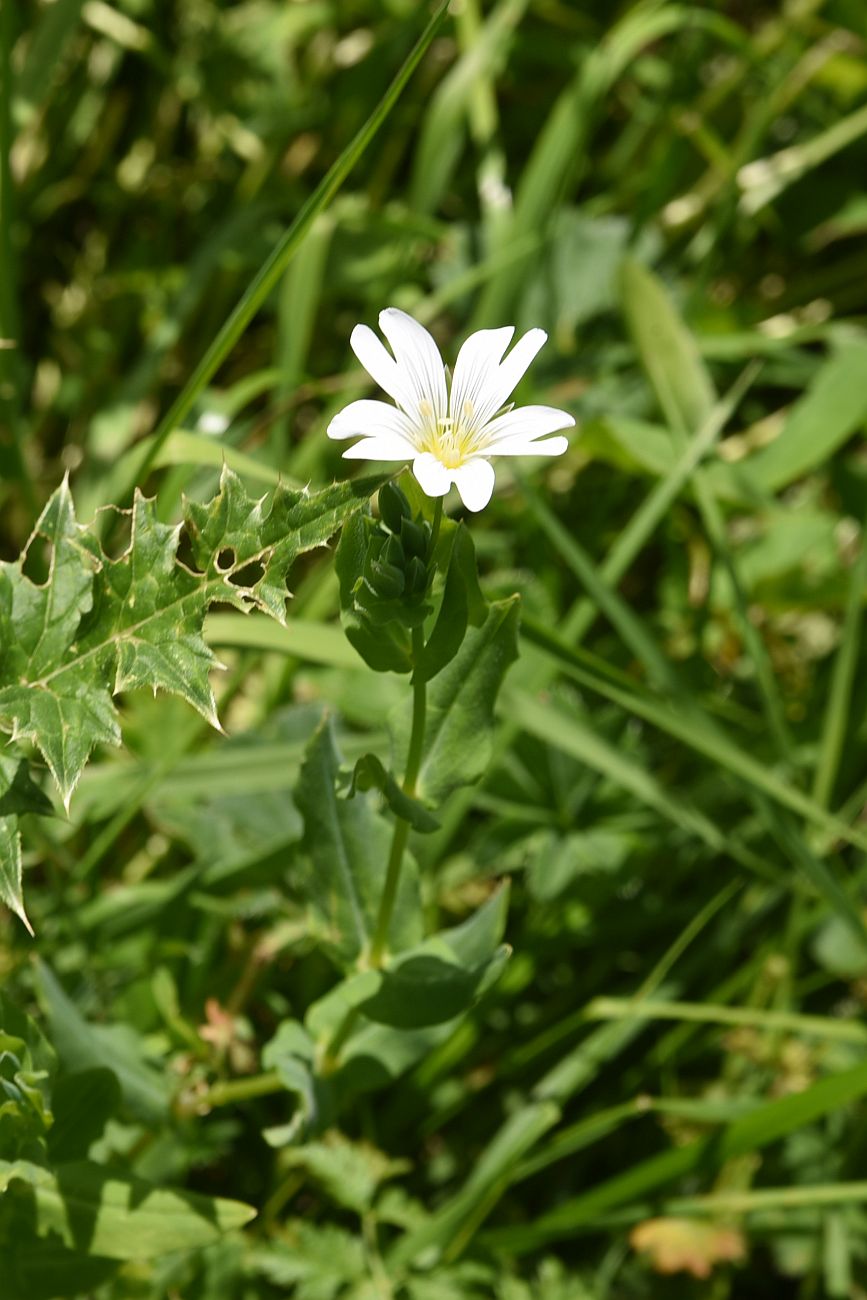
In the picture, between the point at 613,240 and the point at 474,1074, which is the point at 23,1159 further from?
the point at 613,240

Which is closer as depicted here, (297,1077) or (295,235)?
(297,1077)

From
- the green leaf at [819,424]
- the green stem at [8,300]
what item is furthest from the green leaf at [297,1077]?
the green leaf at [819,424]

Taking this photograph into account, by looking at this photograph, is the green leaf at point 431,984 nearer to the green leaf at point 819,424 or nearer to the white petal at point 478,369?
the white petal at point 478,369

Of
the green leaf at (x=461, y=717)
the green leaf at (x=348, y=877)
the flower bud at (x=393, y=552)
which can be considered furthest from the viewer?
the green leaf at (x=348, y=877)

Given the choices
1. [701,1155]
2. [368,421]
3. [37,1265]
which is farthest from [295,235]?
[701,1155]

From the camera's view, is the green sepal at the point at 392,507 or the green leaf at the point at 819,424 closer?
the green sepal at the point at 392,507

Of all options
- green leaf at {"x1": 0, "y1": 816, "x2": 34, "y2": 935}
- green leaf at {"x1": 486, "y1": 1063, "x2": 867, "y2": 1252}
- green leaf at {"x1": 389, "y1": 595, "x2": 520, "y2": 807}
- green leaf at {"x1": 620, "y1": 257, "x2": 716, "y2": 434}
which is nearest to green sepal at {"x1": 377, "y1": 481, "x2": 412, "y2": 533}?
green leaf at {"x1": 389, "y1": 595, "x2": 520, "y2": 807}

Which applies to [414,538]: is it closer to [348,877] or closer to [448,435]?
[448,435]
